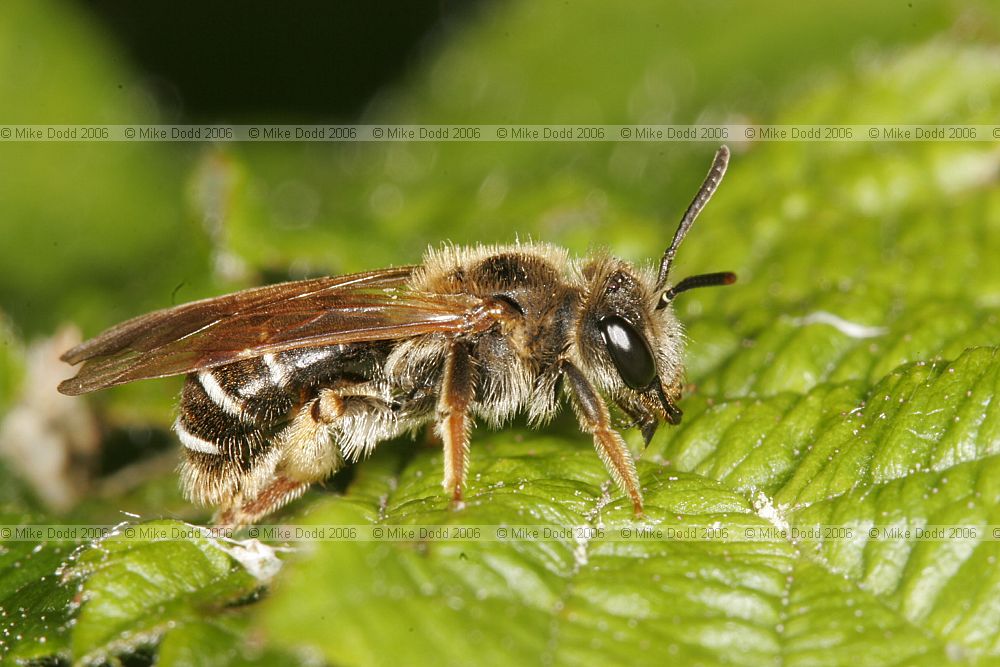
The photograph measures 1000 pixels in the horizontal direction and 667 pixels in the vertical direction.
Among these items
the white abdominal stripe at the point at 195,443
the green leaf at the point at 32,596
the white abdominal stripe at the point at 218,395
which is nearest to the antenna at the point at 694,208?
the white abdominal stripe at the point at 218,395

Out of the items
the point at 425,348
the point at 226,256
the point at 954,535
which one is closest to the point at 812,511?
the point at 954,535

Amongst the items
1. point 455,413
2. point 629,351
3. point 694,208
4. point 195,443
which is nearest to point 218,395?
point 195,443

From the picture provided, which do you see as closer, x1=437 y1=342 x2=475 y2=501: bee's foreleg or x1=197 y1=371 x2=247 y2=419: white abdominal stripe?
x1=437 y1=342 x2=475 y2=501: bee's foreleg

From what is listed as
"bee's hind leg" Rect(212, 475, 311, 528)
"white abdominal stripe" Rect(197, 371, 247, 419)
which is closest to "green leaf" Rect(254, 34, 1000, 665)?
"bee's hind leg" Rect(212, 475, 311, 528)

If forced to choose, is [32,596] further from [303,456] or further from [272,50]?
[272,50]

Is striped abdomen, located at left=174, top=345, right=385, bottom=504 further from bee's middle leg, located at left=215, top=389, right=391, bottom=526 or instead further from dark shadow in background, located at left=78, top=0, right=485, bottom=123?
dark shadow in background, located at left=78, top=0, right=485, bottom=123

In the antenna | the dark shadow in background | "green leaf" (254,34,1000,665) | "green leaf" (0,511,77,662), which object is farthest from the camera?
the dark shadow in background

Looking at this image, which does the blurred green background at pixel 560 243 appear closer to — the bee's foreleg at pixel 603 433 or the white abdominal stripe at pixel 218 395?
the bee's foreleg at pixel 603 433
